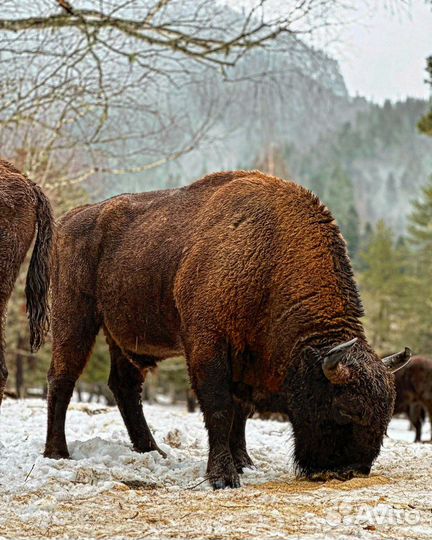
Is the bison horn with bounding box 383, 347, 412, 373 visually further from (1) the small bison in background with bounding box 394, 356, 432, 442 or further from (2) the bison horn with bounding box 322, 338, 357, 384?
(1) the small bison in background with bounding box 394, 356, 432, 442

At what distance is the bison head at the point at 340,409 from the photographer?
563 centimetres

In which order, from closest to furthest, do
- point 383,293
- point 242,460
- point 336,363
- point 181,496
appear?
1. point 181,496
2. point 336,363
3. point 242,460
4. point 383,293

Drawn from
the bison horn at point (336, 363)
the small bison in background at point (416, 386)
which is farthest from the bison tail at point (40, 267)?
the small bison in background at point (416, 386)

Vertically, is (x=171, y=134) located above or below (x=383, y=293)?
above

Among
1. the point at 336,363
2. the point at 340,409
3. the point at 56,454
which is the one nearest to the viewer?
the point at 336,363

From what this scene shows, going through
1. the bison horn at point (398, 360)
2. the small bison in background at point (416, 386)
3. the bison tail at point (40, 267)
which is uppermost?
the bison tail at point (40, 267)

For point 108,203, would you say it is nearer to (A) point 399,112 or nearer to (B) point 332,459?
(B) point 332,459

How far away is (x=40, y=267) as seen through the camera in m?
6.42

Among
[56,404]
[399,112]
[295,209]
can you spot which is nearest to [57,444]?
[56,404]

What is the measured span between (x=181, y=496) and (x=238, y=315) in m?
1.49

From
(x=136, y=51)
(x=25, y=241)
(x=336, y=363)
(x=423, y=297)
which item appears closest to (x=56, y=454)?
(x=25, y=241)

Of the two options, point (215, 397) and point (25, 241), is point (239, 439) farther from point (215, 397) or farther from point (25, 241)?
point (25, 241)

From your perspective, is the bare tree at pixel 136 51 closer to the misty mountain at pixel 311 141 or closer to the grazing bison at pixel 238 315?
the misty mountain at pixel 311 141

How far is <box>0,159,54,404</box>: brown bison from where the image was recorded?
5.92 meters
